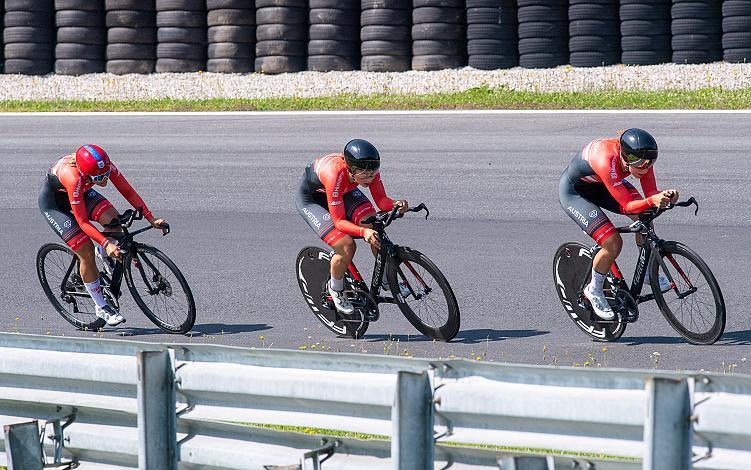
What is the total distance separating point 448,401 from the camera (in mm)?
4762

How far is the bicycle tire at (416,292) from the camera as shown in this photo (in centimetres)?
880

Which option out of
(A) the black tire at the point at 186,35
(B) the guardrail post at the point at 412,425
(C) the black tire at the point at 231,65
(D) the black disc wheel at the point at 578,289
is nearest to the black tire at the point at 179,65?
(C) the black tire at the point at 231,65

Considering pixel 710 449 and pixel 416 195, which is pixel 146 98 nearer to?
pixel 416 195

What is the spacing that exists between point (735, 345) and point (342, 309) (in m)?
3.10

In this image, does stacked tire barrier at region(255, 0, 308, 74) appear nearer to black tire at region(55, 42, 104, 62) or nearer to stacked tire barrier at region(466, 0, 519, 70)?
stacked tire barrier at region(466, 0, 519, 70)

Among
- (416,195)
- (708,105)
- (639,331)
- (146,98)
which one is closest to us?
(639,331)

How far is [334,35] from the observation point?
2138cm

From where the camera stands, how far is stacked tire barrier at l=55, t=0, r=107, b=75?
2255 cm

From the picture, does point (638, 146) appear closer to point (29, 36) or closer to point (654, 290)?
point (654, 290)

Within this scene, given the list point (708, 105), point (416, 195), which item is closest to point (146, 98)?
point (416, 195)

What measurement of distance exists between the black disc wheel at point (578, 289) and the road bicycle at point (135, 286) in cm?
310

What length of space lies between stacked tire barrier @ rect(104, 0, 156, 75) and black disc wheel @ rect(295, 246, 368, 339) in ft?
45.5

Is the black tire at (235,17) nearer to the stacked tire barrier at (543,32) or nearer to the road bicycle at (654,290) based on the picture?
the stacked tire barrier at (543,32)

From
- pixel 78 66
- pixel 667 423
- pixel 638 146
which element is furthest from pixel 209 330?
pixel 78 66
